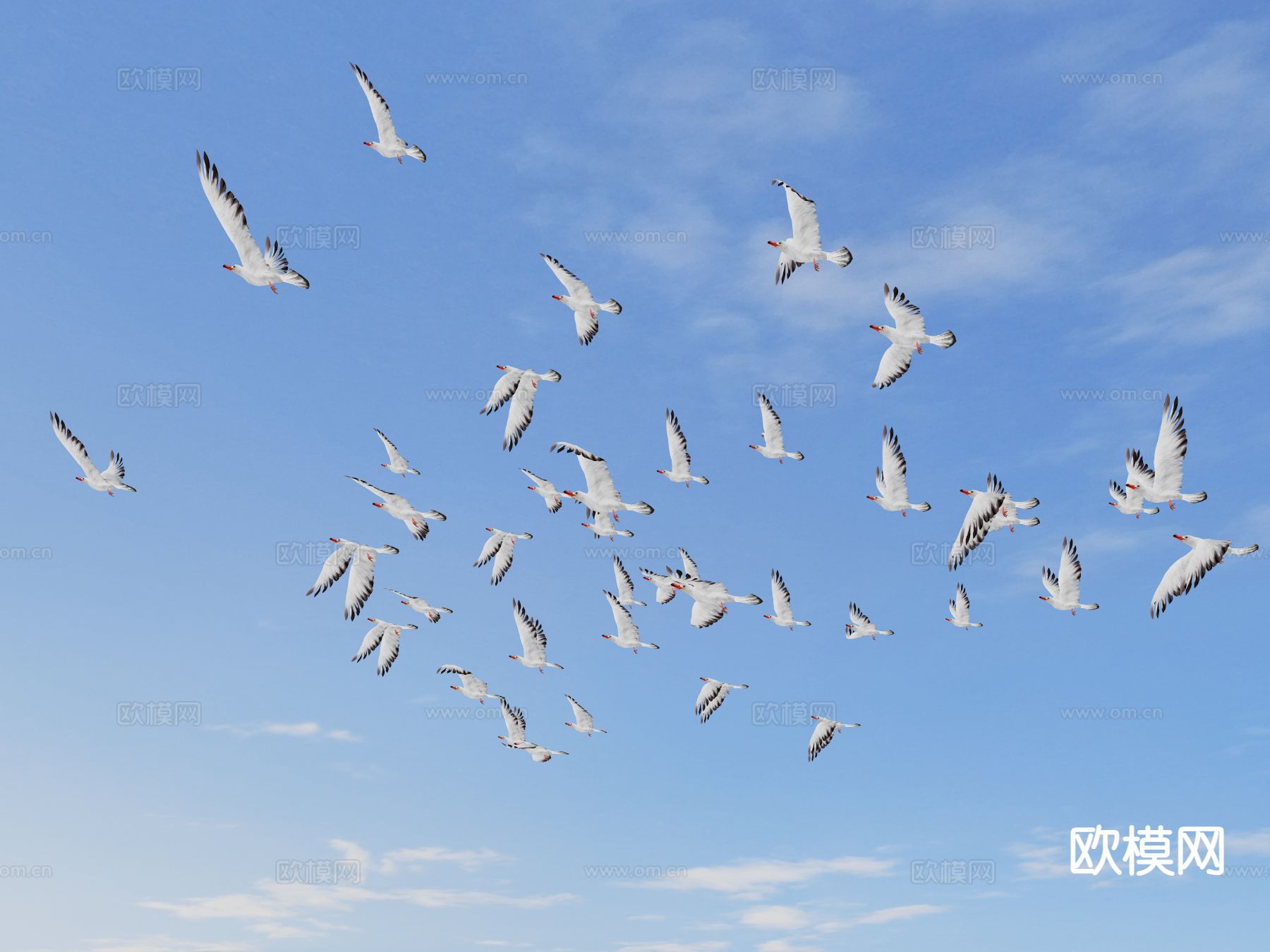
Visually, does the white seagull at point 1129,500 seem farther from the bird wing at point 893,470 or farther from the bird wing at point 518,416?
the bird wing at point 518,416

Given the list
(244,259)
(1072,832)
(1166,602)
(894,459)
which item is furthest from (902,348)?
(244,259)

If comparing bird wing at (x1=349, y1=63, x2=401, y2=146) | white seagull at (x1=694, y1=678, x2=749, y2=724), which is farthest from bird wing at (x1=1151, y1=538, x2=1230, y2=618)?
bird wing at (x1=349, y1=63, x2=401, y2=146)

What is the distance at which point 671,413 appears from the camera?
4872 centimetres

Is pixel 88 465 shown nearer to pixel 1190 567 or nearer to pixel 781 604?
pixel 781 604

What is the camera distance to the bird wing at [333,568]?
45.6 meters

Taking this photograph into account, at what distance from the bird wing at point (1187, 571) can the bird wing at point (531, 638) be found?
82.6 ft

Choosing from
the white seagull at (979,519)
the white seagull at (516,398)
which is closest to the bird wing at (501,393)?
the white seagull at (516,398)

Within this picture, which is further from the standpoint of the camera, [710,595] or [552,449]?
[710,595]

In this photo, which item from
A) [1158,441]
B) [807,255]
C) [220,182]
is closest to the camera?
[220,182]

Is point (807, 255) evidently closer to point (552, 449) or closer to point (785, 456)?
point (785, 456)

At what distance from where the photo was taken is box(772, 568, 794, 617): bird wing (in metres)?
51.8

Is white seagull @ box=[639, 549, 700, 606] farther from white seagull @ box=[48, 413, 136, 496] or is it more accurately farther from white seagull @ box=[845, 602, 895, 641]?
white seagull @ box=[48, 413, 136, 496]

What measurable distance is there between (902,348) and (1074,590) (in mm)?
14647

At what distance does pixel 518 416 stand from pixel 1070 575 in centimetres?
2589
